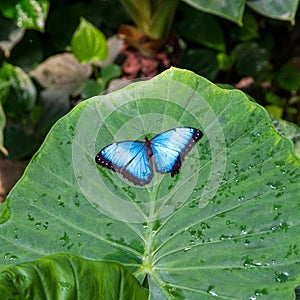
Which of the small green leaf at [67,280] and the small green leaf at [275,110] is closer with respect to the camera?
the small green leaf at [67,280]

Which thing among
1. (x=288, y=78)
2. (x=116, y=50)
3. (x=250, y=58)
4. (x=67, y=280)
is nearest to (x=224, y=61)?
(x=250, y=58)

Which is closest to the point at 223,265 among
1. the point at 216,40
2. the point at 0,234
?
the point at 0,234

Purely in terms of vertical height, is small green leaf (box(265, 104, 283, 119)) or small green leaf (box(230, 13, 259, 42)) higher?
small green leaf (box(230, 13, 259, 42))

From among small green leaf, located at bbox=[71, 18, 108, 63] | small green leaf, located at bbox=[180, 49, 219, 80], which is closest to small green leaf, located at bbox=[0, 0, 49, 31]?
small green leaf, located at bbox=[71, 18, 108, 63]

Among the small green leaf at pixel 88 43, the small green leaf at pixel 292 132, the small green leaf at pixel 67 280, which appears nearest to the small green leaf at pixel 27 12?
the small green leaf at pixel 88 43

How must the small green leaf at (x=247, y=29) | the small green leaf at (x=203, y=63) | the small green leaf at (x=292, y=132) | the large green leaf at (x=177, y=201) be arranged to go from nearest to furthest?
1. the large green leaf at (x=177, y=201)
2. the small green leaf at (x=292, y=132)
3. the small green leaf at (x=203, y=63)
4. the small green leaf at (x=247, y=29)

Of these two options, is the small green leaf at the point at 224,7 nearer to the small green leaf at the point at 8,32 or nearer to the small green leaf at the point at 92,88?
the small green leaf at the point at 92,88

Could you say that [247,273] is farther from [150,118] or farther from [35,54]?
[35,54]

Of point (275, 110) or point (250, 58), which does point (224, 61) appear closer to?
point (250, 58)

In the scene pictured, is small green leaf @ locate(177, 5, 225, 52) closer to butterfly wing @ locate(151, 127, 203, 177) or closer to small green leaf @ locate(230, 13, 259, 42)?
small green leaf @ locate(230, 13, 259, 42)
